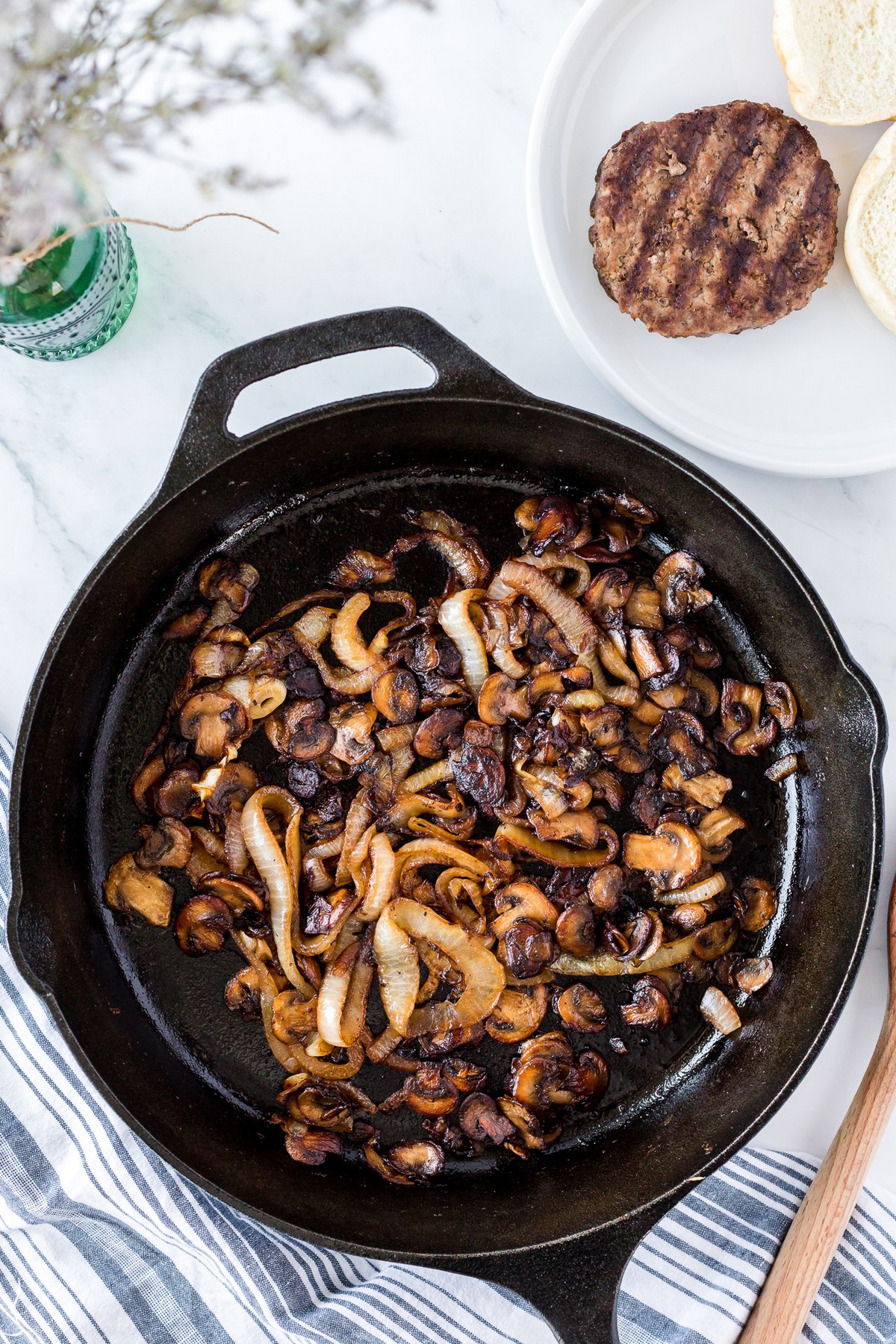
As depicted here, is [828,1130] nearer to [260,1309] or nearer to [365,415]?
[260,1309]

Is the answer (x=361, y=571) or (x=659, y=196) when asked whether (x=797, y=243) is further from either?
(x=361, y=571)

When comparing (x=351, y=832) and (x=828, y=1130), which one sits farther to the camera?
(x=828, y=1130)

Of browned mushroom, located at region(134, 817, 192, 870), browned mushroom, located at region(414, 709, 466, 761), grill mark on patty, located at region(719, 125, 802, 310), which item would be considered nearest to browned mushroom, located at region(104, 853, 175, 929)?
browned mushroom, located at region(134, 817, 192, 870)

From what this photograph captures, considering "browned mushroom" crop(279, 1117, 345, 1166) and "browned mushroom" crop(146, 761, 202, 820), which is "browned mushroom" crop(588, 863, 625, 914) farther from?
"browned mushroom" crop(146, 761, 202, 820)

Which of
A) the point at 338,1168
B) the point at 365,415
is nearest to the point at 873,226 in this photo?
the point at 365,415

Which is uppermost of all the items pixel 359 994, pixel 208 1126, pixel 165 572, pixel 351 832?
pixel 165 572

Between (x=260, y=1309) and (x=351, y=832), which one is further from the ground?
(x=351, y=832)
